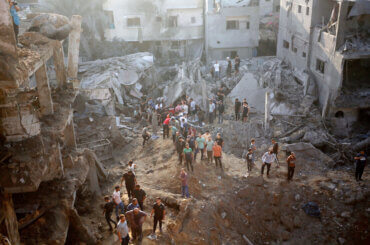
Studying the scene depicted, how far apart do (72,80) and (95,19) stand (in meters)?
21.8

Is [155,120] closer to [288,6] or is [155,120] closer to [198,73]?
[198,73]

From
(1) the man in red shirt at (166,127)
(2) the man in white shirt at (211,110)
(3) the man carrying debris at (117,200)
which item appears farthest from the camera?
(2) the man in white shirt at (211,110)

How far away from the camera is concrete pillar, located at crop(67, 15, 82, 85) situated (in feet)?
46.2

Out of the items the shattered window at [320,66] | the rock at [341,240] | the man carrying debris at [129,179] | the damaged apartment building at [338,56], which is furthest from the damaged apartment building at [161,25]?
the rock at [341,240]

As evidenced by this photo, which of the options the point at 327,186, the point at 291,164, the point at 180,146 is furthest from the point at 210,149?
the point at 327,186

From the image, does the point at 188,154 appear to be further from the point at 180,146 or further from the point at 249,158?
the point at 249,158

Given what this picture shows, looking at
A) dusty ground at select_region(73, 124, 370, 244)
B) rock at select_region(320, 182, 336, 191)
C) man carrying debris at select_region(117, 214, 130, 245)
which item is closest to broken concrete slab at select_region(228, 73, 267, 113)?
dusty ground at select_region(73, 124, 370, 244)

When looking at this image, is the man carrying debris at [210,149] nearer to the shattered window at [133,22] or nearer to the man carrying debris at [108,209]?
the man carrying debris at [108,209]

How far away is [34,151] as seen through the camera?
31.8 feet

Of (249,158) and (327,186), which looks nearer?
(327,186)

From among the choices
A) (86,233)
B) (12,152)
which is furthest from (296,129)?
(12,152)

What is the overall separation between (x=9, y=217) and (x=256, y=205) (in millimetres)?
9500

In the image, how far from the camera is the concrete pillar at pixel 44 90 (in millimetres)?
11491

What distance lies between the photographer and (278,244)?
45.3 ft
